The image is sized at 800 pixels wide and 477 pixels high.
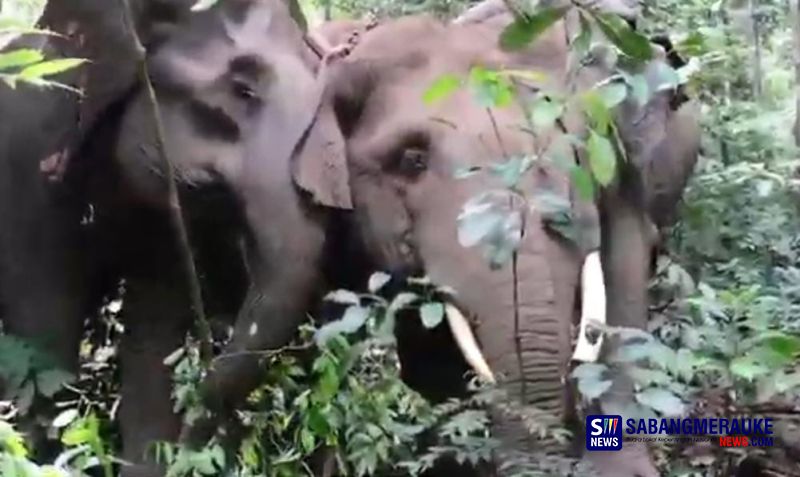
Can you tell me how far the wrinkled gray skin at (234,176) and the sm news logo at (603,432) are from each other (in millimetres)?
996

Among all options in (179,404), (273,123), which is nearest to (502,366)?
(179,404)

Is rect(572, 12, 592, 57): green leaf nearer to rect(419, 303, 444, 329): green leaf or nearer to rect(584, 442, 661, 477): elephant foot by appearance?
rect(419, 303, 444, 329): green leaf

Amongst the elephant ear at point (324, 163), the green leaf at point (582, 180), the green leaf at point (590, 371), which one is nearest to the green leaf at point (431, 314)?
the green leaf at point (590, 371)

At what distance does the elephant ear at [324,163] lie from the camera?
4117 millimetres

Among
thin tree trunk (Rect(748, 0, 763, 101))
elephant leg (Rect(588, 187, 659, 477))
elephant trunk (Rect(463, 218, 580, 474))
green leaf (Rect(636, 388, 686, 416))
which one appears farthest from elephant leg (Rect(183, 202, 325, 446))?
thin tree trunk (Rect(748, 0, 763, 101))

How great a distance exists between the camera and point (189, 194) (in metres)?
4.33

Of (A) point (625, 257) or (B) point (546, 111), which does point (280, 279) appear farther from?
(B) point (546, 111)

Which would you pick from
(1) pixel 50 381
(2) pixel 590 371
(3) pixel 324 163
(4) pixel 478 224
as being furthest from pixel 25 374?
(2) pixel 590 371

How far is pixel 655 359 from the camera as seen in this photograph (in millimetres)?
2830

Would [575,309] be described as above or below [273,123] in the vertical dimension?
below

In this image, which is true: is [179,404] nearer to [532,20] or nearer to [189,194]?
[189,194]

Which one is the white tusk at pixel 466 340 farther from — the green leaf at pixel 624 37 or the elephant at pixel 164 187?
the green leaf at pixel 624 37

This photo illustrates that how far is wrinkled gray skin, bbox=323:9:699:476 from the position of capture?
11.3 ft

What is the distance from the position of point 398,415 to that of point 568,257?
0.54m
